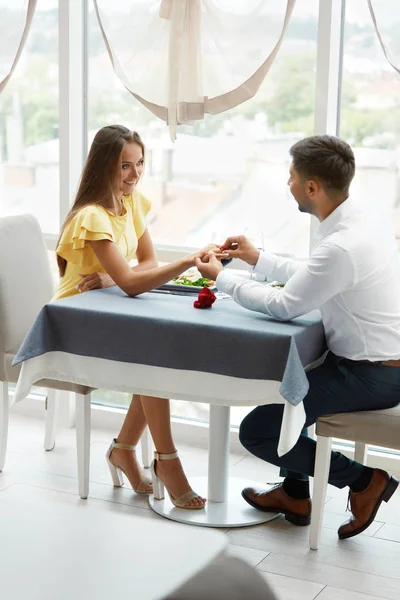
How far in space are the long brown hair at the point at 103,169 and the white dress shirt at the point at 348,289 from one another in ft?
1.86

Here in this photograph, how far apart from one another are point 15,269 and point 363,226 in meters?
1.29

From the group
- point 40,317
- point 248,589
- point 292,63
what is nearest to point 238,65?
point 292,63

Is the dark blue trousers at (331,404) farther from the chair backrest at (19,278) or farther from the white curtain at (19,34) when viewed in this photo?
the white curtain at (19,34)

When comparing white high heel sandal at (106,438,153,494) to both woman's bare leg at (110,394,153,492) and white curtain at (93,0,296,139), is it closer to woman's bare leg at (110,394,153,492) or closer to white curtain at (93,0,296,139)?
woman's bare leg at (110,394,153,492)

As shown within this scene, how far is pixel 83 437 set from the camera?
2955 mm

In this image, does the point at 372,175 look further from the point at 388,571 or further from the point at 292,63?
the point at 388,571

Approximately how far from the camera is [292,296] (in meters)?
2.38

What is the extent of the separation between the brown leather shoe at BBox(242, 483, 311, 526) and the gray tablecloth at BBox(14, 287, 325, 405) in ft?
1.89

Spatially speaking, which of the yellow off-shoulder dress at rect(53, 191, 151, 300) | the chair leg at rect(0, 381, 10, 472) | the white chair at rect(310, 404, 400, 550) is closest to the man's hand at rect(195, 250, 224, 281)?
the yellow off-shoulder dress at rect(53, 191, 151, 300)

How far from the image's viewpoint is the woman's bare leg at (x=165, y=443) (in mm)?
2812

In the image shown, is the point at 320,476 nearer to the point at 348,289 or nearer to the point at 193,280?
the point at 348,289

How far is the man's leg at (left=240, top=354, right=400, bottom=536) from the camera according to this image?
2506 millimetres

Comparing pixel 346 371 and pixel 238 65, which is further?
pixel 238 65

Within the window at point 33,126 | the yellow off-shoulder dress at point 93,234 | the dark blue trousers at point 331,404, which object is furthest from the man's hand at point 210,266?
the window at point 33,126
